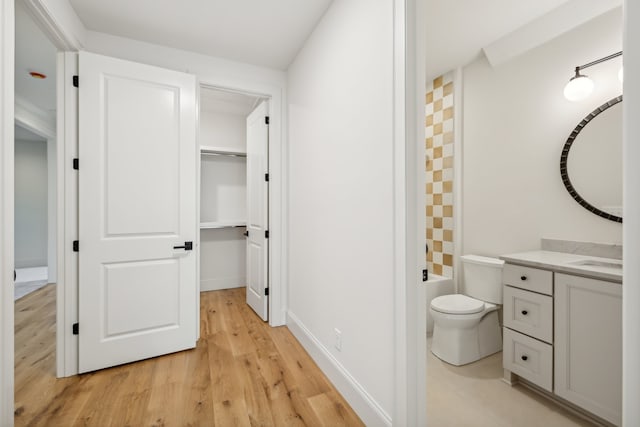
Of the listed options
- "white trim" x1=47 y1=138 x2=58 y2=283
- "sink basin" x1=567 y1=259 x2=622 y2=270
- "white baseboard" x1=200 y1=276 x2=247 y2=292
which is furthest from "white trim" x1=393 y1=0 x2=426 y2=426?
"white trim" x1=47 y1=138 x2=58 y2=283

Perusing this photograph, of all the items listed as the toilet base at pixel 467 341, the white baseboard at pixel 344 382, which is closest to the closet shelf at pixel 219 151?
the white baseboard at pixel 344 382

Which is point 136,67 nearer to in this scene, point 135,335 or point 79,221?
point 79,221

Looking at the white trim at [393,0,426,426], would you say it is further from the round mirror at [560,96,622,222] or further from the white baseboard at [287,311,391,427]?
the round mirror at [560,96,622,222]

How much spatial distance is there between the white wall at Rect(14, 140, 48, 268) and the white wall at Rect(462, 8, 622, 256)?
7403mm

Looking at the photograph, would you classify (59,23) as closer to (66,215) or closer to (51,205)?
(66,215)

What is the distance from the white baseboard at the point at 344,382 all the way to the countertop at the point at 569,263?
127 cm

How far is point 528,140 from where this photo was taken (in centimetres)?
231

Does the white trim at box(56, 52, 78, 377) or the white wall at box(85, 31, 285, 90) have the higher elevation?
the white wall at box(85, 31, 285, 90)

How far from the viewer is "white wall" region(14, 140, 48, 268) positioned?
5434 millimetres

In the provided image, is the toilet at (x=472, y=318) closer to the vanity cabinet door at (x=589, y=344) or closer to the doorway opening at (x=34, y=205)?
the vanity cabinet door at (x=589, y=344)

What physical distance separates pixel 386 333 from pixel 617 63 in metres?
2.23

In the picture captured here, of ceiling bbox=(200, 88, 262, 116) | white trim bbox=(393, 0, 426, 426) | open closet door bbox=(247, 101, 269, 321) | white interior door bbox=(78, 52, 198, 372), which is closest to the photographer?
white trim bbox=(393, 0, 426, 426)

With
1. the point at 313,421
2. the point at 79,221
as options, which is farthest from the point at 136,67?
the point at 313,421

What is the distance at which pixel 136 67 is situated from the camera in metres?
2.20
